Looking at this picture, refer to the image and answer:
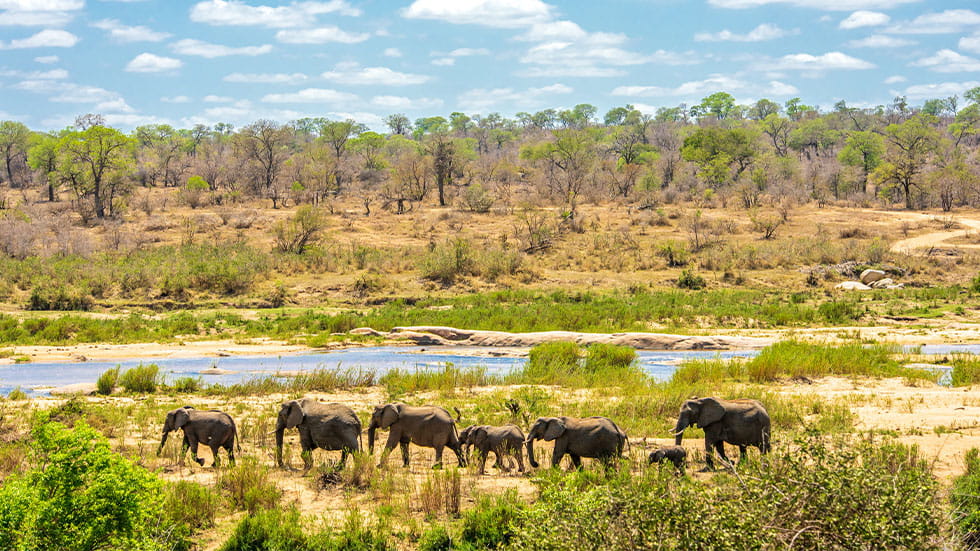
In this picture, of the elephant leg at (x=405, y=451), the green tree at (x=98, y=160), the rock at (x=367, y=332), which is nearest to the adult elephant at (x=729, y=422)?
the elephant leg at (x=405, y=451)

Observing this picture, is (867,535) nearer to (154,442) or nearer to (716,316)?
(154,442)

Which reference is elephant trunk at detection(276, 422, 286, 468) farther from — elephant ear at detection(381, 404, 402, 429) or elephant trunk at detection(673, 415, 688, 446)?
elephant trunk at detection(673, 415, 688, 446)

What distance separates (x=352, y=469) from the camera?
400 inches

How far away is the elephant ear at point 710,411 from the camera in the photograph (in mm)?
10195

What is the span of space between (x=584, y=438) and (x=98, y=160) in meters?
51.8

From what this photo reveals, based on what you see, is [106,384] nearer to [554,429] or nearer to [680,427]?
[554,429]

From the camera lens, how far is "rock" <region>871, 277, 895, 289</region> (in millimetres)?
35175

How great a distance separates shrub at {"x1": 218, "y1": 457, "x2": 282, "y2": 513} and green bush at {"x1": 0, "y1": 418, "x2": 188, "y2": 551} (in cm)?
198

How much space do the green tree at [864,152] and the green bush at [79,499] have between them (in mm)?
72394

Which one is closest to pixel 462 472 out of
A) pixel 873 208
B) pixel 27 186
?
pixel 873 208

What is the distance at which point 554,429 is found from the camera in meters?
9.88

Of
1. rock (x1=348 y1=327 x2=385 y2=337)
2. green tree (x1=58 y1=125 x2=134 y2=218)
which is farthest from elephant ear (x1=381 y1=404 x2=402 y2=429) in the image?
green tree (x1=58 y1=125 x2=134 y2=218)

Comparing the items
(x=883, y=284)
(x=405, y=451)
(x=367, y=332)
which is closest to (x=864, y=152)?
(x=883, y=284)

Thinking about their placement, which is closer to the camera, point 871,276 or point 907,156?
point 871,276
